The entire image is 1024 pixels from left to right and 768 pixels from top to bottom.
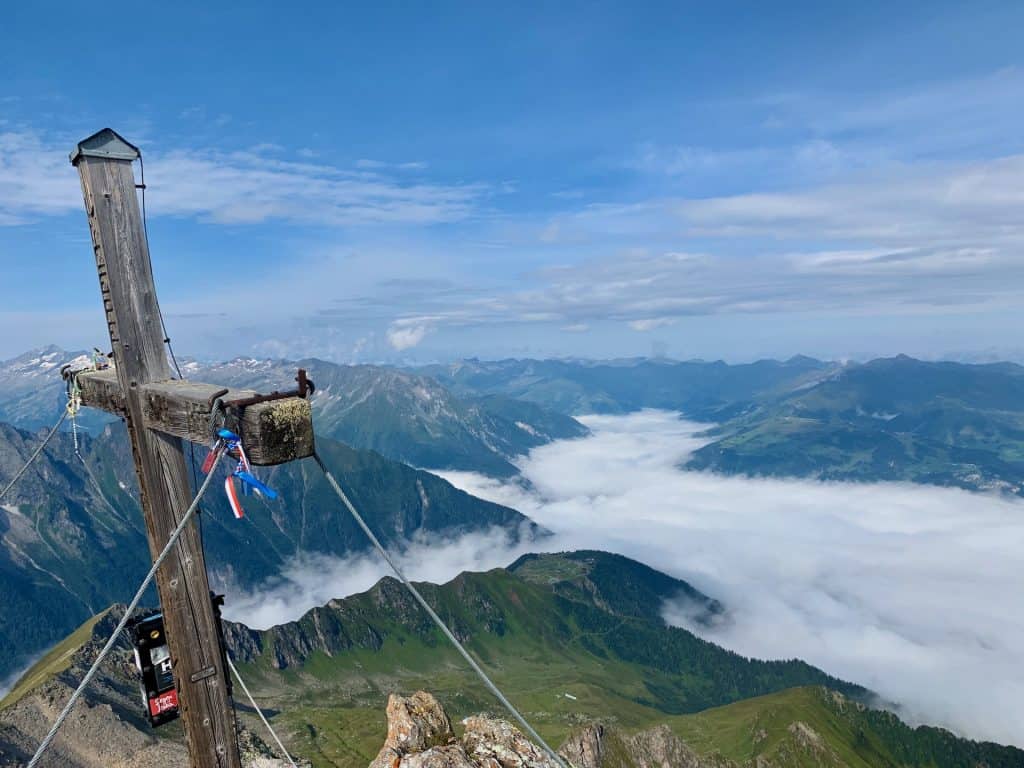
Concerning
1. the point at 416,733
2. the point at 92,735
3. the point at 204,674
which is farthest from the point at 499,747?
the point at 92,735

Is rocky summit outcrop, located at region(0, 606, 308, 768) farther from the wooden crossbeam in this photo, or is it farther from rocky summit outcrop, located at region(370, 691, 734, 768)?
the wooden crossbeam

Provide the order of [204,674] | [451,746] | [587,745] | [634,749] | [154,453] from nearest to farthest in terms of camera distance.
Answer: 1. [154,453]
2. [204,674]
3. [451,746]
4. [587,745]
5. [634,749]

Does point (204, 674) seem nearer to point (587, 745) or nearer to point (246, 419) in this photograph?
point (246, 419)

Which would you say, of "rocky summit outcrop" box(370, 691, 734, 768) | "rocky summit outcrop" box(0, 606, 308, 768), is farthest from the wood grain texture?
"rocky summit outcrop" box(0, 606, 308, 768)

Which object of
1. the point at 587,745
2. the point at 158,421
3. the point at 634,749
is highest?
the point at 158,421

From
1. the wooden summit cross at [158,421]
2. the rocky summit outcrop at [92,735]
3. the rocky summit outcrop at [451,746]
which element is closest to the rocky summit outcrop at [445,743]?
the rocky summit outcrop at [451,746]

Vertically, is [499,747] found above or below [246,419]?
below

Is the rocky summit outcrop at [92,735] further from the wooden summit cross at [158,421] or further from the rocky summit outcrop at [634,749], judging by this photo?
the wooden summit cross at [158,421]
